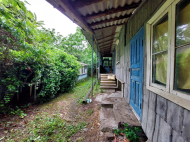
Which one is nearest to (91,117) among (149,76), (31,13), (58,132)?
(58,132)

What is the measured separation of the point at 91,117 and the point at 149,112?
1.77 meters

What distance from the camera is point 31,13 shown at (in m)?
1.71

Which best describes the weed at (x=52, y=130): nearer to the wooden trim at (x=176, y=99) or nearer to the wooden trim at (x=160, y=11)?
the wooden trim at (x=176, y=99)

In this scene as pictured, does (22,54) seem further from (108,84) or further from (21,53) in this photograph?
(108,84)

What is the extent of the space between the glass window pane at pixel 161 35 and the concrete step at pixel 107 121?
1.90 m

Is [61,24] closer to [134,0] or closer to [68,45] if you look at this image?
[68,45]

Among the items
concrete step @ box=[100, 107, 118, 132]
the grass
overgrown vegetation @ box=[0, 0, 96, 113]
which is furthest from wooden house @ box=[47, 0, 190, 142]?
the grass

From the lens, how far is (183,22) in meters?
0.92

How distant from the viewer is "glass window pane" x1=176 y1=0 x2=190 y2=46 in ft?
2.89

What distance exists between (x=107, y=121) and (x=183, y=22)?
7.83 ft

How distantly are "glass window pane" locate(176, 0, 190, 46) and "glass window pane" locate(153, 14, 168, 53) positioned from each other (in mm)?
239

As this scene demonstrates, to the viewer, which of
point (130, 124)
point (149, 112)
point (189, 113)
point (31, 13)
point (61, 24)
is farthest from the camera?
point (61, 24)

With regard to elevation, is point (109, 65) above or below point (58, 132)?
above

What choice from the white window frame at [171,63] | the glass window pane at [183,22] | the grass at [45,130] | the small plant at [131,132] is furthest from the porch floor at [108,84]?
the glass window pane at [183,22]
